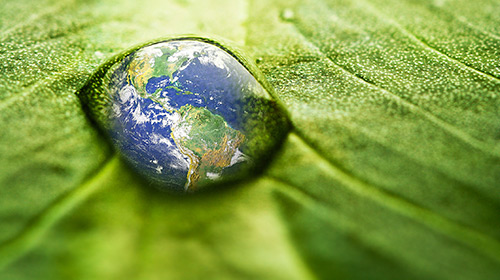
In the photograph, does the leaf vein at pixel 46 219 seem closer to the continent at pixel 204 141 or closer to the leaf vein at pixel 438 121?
the continent at pixel 204 141

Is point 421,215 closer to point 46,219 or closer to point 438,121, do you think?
point 438,121

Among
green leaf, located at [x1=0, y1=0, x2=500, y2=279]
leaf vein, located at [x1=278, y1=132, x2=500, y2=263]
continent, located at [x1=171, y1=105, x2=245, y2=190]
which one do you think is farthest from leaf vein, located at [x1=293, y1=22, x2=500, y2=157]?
continent, located at [x1=171, y1=105, x2=245, y2=190]

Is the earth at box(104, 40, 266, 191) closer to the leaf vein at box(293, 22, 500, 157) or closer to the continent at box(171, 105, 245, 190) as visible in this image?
the continent at box(171, 105, 245, 190)

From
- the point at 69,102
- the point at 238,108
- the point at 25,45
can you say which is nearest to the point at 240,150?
the point at 238,108

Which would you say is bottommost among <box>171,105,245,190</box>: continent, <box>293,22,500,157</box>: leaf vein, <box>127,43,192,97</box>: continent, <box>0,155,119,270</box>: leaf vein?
<box>0,155,119,270</box>: leaf vein

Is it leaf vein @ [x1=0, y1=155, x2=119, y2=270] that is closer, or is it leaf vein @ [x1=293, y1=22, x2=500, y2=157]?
leaf vein @ [x1=0, y1=155, x2=119, y2=270]

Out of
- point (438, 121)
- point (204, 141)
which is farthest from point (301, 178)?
point (438, 121)
